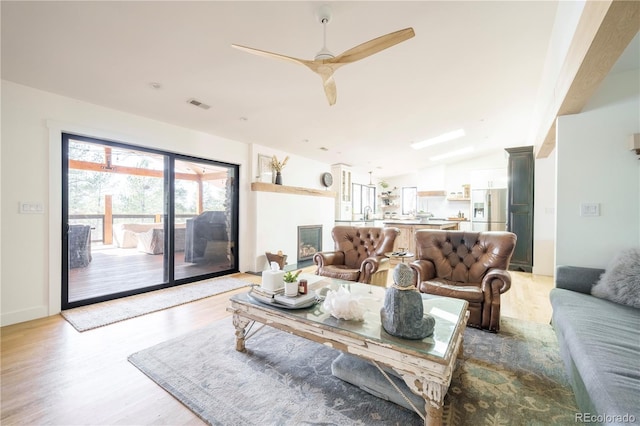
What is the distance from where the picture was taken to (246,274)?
15.7ft

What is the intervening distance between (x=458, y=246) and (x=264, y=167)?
144 inches

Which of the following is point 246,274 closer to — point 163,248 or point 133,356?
point 163,248

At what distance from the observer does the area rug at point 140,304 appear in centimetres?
275

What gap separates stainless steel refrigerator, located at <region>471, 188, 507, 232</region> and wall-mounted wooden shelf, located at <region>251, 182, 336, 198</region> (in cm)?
369

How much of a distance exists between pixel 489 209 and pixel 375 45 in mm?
6041

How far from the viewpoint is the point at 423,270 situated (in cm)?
291

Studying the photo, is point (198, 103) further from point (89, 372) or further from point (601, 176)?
point (601, 176)

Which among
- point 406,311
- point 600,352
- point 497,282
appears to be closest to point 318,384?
point 406,311

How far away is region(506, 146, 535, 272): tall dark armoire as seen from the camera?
199 inches

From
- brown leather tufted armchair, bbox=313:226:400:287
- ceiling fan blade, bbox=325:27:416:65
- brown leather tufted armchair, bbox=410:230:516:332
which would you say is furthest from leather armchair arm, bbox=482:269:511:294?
ceiling fan blade, bbox=325:27:416:65

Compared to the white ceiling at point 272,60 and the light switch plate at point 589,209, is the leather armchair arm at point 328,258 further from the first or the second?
the light switch plate at point 589,209

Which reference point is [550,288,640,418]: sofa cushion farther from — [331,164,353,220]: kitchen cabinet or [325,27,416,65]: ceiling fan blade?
[331,164,353,220]: kitchen cabinet

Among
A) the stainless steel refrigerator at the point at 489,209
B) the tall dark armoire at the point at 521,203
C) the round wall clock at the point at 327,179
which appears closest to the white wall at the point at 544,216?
the tall dark armoire at the point at 521,203

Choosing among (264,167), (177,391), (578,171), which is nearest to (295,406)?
(177,391)
